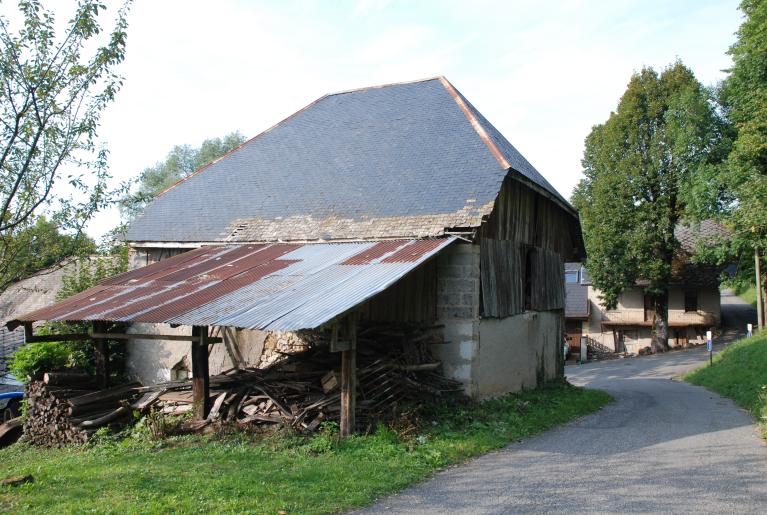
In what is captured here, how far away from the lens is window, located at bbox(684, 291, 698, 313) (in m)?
37.1

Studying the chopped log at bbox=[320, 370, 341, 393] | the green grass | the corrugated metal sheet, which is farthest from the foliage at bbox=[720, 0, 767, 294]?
the chopped log at bbox=[320, 370, 341, 393]

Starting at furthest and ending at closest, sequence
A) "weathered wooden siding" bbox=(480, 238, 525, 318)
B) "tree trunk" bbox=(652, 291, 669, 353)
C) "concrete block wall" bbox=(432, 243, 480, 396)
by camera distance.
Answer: "tree trunk" bbox=(652, 291, 669, 353), "weathered wooden siding" bbox=(480, 238, 525, 318), "concrete block wall" bbox=(432, 243, 480, 396)

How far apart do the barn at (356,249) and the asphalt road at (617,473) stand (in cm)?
250

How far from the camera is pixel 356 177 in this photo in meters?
15.3

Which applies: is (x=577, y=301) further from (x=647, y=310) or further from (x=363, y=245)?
(x=363, y=245)

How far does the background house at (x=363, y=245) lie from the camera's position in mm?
11205

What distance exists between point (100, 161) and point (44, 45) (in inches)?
73.8

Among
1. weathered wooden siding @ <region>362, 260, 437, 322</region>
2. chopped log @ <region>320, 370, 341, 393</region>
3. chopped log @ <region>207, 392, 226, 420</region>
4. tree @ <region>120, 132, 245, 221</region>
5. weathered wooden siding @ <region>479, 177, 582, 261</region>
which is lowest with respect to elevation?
chopped log @ <region>207, 392, 226, 420</region>

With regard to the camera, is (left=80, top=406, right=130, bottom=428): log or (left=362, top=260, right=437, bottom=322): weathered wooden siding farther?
(left=362, top=260, right=437, bottom=322): weathered wooden siding

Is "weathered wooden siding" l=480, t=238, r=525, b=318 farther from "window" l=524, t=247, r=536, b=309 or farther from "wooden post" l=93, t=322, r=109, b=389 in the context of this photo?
"wooden post" l=93, t=322, r=109, b=389

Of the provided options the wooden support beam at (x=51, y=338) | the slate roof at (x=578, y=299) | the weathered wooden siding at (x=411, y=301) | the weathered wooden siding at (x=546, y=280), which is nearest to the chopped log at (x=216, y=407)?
the weathered wooden siding at (x=411, y=301)

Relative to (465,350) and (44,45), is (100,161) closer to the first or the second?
(44,45)

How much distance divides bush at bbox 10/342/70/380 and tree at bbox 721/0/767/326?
20.1m

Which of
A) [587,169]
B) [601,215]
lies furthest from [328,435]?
[587,169]
